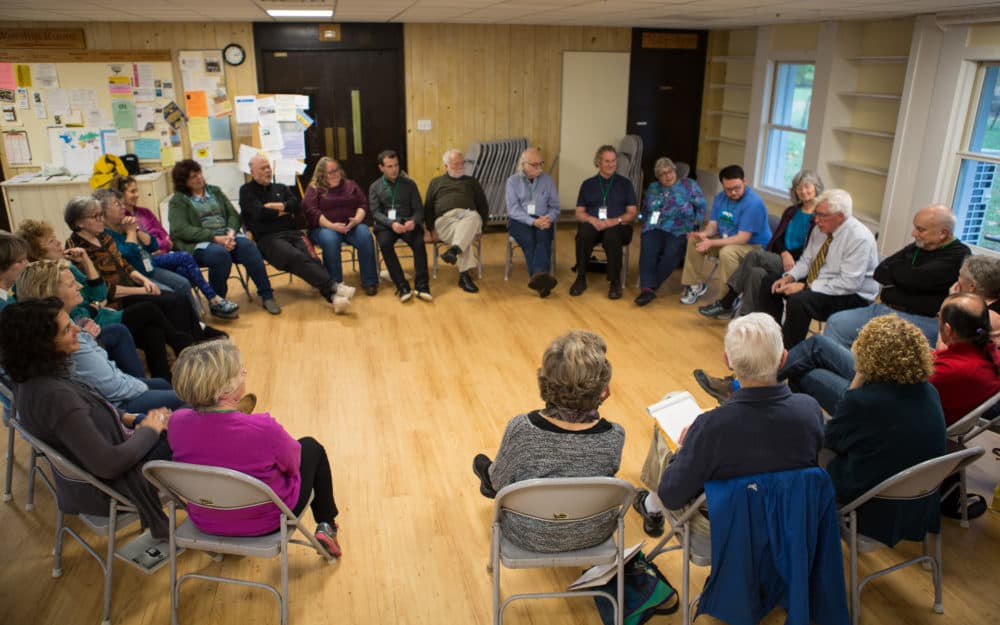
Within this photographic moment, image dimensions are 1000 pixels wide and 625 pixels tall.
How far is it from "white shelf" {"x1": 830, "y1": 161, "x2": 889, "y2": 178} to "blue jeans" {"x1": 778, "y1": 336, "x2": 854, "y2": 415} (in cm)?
361

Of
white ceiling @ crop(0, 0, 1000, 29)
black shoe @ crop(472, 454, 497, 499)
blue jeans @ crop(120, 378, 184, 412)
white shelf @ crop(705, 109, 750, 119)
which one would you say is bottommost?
black shoe @ crop(472, 454, 497, 499)

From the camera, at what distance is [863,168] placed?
6.32 metres

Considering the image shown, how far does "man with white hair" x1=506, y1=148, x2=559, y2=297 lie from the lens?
596 cm

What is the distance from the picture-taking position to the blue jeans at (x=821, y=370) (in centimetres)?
312

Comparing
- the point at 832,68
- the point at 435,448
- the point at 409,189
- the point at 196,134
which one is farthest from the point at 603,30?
the point at 435,448

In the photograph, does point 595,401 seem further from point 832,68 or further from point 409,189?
point 832,68

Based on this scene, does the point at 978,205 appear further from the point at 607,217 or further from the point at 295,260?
the point at 295,260

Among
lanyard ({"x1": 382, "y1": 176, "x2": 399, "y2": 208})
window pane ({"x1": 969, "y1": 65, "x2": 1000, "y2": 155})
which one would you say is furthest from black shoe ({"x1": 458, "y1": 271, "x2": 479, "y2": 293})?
window pane ({"x1": 969, "y1": 65, "x2": 1000, "y2": 155})

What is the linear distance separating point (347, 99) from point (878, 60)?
523 cm

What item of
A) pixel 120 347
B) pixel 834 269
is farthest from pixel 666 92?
pixel 120 347

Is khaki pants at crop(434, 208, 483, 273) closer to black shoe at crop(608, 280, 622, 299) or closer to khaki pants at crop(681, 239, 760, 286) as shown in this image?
black shoe at crop(608, 280, 622, 299)

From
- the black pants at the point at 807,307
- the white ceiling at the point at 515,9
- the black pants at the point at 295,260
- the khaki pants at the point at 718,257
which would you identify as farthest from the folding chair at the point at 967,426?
the black pants at the point at 295,260

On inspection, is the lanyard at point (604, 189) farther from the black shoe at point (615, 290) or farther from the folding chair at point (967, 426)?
the folding chair at point (967, 426)

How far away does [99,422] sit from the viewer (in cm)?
231
